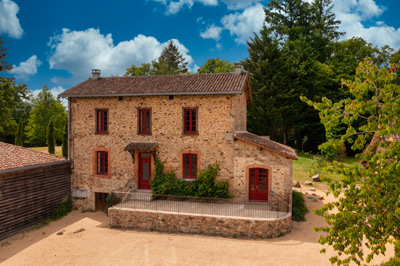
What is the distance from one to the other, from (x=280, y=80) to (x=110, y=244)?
23417mm

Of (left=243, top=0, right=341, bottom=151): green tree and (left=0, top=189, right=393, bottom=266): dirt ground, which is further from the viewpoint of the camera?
(left=243, top=0, right=341, bottom=151): green tree

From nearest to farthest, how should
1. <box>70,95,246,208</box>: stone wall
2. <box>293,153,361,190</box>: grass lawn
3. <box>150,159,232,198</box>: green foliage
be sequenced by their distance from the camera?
<box>150,159,232,198</box>: green foliage → <box>70,95,246,208</box>: stone wall → <box>293,153,361,190</box>: grass lawn

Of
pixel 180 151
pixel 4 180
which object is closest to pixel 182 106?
pixel 180 151

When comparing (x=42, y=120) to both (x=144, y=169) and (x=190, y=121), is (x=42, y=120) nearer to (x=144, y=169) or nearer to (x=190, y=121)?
(x=144, y=169)

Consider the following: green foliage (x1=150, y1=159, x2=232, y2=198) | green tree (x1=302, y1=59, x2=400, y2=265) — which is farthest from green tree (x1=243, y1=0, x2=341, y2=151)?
green tree (x1=302, y1=59, x2=400, y2=265)

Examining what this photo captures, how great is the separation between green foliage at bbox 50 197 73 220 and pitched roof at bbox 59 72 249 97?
21.7 feet

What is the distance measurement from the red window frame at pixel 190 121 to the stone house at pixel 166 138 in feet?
0.08

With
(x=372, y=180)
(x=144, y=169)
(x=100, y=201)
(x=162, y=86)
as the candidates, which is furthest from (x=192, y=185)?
(x=372, y=180)

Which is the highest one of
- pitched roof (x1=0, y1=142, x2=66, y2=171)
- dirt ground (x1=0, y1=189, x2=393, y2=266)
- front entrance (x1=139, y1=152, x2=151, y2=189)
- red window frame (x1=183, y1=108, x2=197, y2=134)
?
red window frame (x1=183, y1=108, x2=197, y2=134)

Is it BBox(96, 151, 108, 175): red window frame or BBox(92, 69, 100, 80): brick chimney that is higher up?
BBox(92, 69, 100, 80): brick chimney

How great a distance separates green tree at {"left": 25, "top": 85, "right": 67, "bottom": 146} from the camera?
41469mm

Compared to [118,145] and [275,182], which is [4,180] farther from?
[275,182]

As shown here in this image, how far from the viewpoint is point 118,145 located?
16062 mm

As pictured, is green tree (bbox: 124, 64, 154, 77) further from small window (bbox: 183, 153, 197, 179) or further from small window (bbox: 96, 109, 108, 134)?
small window (bbox: 183, 153, 197, 179)
